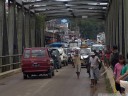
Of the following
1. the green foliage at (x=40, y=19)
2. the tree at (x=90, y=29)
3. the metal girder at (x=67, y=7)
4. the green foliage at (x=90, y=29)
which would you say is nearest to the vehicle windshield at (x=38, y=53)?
the metal girder at (x=67, y=7)

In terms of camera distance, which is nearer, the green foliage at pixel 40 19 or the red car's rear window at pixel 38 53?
the red car's rear window at pixel 38 53

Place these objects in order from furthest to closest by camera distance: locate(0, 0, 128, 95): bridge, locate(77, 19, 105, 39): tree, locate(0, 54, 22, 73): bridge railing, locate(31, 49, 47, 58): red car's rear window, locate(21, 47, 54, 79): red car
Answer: locate(77, 19, 105, 39): tree
locate(0, 0, 128, 95): bridge
locate(0, 54, 22, 73): bridge railing
locate(31, 49, 47, 58): red car's rear window
locate(21, 47, 54, 79): red car

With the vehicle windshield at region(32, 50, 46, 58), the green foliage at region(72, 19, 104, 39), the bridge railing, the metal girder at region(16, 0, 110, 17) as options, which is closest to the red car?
the vehicle windshield at region(32, 50, 46, 58)

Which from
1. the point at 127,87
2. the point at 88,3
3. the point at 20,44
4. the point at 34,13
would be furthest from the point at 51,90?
the point at 34,13

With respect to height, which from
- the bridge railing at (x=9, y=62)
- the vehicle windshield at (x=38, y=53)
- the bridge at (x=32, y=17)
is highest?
the bridge at (x=32, y=17)

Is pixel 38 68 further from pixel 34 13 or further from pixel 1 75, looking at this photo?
pixel 34 13

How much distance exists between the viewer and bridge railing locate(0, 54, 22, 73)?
1174 inches

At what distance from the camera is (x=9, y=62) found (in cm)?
3209

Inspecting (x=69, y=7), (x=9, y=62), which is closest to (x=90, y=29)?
(x=69, y=7)

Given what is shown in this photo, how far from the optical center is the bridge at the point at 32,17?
31391mm

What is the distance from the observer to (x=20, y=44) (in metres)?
43.2

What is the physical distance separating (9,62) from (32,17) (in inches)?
771

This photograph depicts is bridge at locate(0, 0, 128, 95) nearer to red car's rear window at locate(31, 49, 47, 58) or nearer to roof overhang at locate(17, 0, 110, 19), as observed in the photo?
roof overhang at locate(17, 0, 110, 19)

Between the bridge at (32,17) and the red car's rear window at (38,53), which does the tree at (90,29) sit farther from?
the red car's rear window at (38,53)
